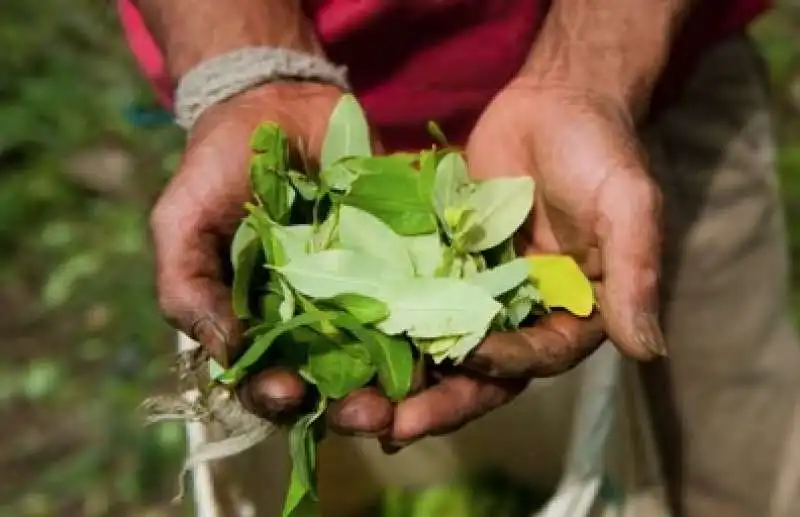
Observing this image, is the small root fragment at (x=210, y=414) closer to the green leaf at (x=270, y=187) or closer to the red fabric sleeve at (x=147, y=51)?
the green leaf at (x=270, y=187)

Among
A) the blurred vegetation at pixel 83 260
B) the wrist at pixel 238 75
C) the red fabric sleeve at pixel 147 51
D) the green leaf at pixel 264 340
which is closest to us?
the green leaf at pixel 264 340

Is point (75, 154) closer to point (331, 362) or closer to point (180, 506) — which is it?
point (180, 506)

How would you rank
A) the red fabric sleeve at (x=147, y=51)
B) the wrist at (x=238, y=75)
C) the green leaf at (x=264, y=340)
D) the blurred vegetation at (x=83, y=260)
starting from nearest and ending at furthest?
the green leaf at (x=264, y=340) < the wrist at (x=238, y=75) < the red fabric sleeve at (x=147, y=51) < the blurred vegetation at (x=83, y=260)

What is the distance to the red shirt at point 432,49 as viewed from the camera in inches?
30.2

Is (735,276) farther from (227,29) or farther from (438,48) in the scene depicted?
(227,29)

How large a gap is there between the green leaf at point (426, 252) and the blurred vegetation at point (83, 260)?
0.32m

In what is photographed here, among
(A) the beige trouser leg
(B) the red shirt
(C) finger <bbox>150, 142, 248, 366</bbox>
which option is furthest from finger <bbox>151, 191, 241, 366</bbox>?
(A) the beige trouser leg

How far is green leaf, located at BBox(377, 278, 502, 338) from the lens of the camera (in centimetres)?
56

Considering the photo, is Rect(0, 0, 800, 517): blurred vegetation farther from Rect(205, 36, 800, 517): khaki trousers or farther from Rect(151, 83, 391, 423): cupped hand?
Rect(151, 83, 391, 423): cupped hand

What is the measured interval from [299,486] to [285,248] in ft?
0.39

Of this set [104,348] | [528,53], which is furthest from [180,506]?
[528,53]

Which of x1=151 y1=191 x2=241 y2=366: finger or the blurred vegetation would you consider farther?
the blurred vegetation

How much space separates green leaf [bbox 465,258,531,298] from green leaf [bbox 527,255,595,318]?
3cm

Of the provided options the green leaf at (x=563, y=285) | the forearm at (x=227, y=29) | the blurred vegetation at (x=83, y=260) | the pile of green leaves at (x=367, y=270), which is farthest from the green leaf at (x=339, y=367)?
the blurred vegetation at (x=83, y=260)
